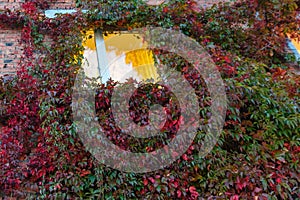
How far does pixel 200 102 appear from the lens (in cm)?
420

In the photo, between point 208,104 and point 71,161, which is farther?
point 208,104

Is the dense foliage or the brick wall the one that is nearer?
the dense foliage

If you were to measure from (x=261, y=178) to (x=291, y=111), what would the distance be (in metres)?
1.07

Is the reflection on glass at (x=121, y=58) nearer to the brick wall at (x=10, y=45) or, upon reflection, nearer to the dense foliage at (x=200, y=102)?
the dense foliage at (x=200, y=102)

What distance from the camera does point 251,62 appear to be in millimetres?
5031

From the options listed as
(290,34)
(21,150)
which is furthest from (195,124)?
(290,34)

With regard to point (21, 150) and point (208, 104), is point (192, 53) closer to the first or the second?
point (208, 104)

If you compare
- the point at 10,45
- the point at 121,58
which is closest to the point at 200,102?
the point at 121,58

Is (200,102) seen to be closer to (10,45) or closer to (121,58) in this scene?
(121,58)

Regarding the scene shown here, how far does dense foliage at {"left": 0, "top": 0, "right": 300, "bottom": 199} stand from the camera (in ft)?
12.5

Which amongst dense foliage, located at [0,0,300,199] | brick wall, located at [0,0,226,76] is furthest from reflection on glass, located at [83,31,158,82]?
brick wall, located at [0,0,226,76]

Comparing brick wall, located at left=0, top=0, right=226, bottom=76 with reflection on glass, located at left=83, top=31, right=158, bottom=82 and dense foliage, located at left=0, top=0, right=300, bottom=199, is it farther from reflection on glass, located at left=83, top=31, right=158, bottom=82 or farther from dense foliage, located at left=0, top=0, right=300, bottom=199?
reflection on glass, located at left=83, top=31, right=158, bottom=82

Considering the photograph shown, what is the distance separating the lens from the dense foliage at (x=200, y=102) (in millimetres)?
3822

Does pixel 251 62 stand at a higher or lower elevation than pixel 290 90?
higher
